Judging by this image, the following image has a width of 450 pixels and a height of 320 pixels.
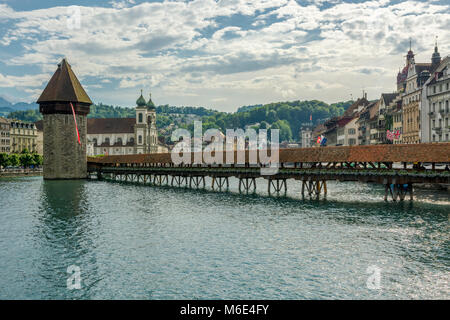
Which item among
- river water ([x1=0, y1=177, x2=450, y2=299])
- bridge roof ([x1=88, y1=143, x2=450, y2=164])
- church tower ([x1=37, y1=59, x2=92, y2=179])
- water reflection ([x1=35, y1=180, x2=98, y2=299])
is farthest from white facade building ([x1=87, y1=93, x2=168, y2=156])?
river water ([x1=0, y1=177, x2=450, y2=299])

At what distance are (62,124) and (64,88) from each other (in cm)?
629

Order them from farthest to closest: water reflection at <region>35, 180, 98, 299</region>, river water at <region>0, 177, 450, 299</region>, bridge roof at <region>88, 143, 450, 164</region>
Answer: bridge roof at <region>88, 143, 450, 164</region>, water reflection at <region>35, 180, 98, 299</region>, river water at <region>0, 177, 450, 299</region>

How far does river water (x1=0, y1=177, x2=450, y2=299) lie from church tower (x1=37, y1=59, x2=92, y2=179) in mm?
44947

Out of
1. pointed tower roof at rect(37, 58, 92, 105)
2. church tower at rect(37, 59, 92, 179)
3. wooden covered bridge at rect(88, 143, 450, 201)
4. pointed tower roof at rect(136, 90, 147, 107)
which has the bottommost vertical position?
wooden covered bridge at rect(88, 143, 450, 201)

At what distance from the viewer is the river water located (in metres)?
15.8

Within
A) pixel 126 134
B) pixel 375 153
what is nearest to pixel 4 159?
pixel 126 134

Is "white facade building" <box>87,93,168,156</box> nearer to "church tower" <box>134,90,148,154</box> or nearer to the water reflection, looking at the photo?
"church tower" <box>134,90,148,154</box>

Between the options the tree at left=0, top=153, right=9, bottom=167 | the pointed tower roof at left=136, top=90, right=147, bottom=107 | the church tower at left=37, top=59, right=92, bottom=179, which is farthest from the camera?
the pointed tower roof at left=136, top=90, right=147, bottom=107

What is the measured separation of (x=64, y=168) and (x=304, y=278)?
69.9m

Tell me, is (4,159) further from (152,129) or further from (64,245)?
(64,245)

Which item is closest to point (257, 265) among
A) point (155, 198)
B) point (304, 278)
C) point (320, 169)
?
point (304, 278)

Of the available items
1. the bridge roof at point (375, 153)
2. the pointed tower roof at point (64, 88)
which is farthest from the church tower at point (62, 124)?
the bridge roof at point (375, 153)

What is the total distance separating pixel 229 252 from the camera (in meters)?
20.9

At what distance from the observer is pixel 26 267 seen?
18562 mm
